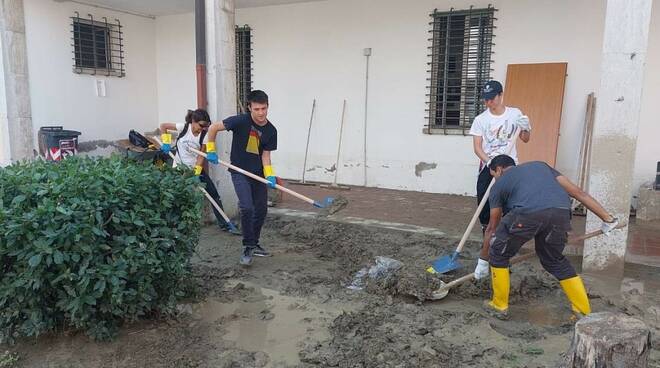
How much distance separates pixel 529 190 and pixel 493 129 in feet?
4.56

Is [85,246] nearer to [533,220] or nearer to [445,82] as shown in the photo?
[533,220]

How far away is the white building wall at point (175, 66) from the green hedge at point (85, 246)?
7139 mm

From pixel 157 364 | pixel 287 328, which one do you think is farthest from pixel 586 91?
pixel 157 364

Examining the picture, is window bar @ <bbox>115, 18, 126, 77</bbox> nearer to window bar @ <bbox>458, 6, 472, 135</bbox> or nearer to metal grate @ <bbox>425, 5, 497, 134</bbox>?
metal grate @ <bbox>425, 5, 497, 134</bbox>

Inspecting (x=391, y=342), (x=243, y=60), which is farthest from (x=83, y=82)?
(x=391, y=342)

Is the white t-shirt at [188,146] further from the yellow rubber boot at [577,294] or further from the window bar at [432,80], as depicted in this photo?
the yellow rubber boot at [577,294]

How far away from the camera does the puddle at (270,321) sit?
3355 mm

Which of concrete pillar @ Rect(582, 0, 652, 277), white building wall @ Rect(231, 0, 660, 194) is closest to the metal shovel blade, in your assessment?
concrete pillar @ Rect(582, 0, 652, 277)

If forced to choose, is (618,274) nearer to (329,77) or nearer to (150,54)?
(329,77)

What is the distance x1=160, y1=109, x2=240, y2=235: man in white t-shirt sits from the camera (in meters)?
5.86

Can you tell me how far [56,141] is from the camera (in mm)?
8656

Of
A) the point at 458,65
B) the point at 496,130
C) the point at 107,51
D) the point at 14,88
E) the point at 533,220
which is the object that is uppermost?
the point at 107,51

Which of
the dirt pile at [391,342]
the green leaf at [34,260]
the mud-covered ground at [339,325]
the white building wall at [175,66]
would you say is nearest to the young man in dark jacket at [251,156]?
the mud-covered ground at [339,325]

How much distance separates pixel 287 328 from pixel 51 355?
1.50 metres
